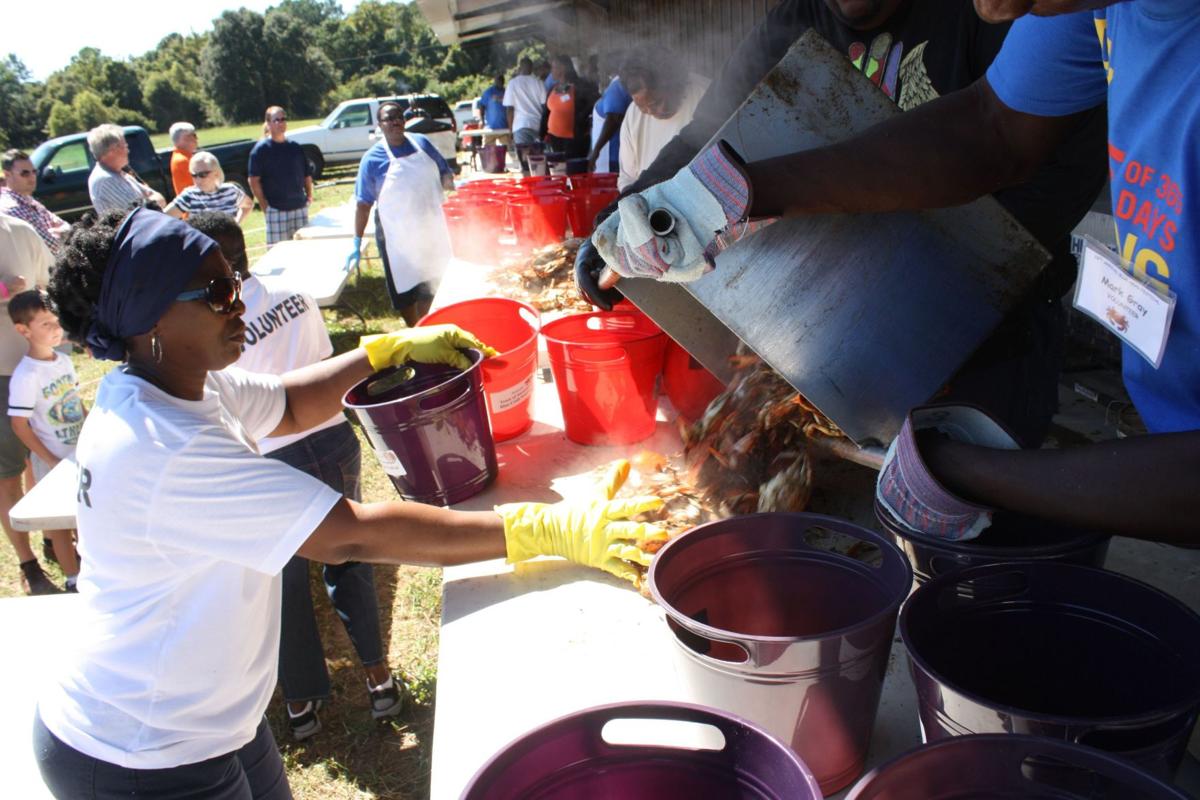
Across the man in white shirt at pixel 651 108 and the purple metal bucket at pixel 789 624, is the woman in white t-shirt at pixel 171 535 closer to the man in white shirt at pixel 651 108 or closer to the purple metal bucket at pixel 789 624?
the purple metal bucket at pixel 789 624

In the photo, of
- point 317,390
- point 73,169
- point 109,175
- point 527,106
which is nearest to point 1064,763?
point 317,390

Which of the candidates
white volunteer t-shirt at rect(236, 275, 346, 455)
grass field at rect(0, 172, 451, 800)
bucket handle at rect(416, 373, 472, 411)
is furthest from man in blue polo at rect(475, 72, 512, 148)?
bucket handle at rect(416, 373, 472, 411)

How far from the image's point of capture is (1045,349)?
2.18 meters

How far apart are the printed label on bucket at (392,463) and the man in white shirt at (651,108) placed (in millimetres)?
3208

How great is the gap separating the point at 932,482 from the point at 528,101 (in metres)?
13.6

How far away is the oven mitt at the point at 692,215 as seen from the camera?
1649 mm

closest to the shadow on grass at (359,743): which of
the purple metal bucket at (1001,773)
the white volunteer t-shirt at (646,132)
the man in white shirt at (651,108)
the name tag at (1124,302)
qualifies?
the purple metal bucket at (1001,773)

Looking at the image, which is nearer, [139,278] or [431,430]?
[139,278]

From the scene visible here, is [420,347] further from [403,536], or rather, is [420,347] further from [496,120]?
[496,120]

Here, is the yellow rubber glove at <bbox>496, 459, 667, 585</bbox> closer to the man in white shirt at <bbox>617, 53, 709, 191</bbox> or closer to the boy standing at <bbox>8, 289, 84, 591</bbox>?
the man in white shirt at <bbox>617, 53, 709, 191</bbox>

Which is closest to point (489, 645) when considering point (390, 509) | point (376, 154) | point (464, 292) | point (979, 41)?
point (390, 509)

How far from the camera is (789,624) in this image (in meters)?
1.71

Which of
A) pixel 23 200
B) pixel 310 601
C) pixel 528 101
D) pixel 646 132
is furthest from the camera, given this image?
pixel 528 101

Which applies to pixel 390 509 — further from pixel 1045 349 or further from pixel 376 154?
pixel 376 154
